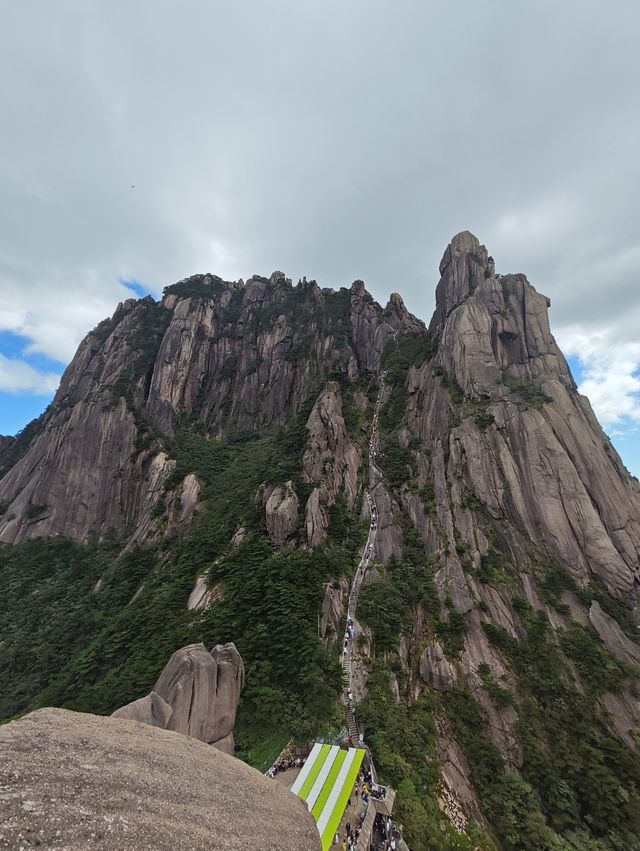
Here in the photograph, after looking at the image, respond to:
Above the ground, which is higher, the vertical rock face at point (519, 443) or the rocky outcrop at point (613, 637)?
the vertical rock face at point (519, 443)

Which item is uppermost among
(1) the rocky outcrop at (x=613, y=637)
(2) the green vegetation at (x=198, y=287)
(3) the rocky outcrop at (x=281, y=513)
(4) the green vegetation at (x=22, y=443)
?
(2) the green vegetation at (x=198, y=287)

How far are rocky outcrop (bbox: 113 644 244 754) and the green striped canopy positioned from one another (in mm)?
5295

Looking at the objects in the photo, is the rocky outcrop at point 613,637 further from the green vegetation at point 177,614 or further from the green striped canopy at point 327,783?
the green striped canopy at point 327,783

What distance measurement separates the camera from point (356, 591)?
1207 inches

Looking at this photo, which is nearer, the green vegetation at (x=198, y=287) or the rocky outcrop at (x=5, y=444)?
the rocky outcrop at (x=5, y=444)

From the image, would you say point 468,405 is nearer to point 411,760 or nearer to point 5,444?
point 411,760

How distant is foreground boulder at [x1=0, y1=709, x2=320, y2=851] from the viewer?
207 inches

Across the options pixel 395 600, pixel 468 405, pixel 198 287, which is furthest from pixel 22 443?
pixel 468 405

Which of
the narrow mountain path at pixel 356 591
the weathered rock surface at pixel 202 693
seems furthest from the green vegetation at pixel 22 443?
the weathered rock surface at pixel 202 693

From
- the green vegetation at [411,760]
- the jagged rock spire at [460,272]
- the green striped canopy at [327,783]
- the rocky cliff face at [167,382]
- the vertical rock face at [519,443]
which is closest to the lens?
the green striped canopy at [327,783]

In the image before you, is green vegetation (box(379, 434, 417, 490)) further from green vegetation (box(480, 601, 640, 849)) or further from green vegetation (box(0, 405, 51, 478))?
green vegetation (box(0, 405, 51, 478))

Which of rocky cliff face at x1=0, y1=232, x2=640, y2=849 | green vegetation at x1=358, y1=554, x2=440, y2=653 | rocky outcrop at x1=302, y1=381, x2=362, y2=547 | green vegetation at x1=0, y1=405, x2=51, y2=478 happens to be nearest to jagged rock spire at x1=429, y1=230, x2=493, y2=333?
rocky cliff face at x1=0, y1=232, x2=640, y2=849

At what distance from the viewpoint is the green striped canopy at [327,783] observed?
47.0 ft

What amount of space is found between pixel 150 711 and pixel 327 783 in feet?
29.3
